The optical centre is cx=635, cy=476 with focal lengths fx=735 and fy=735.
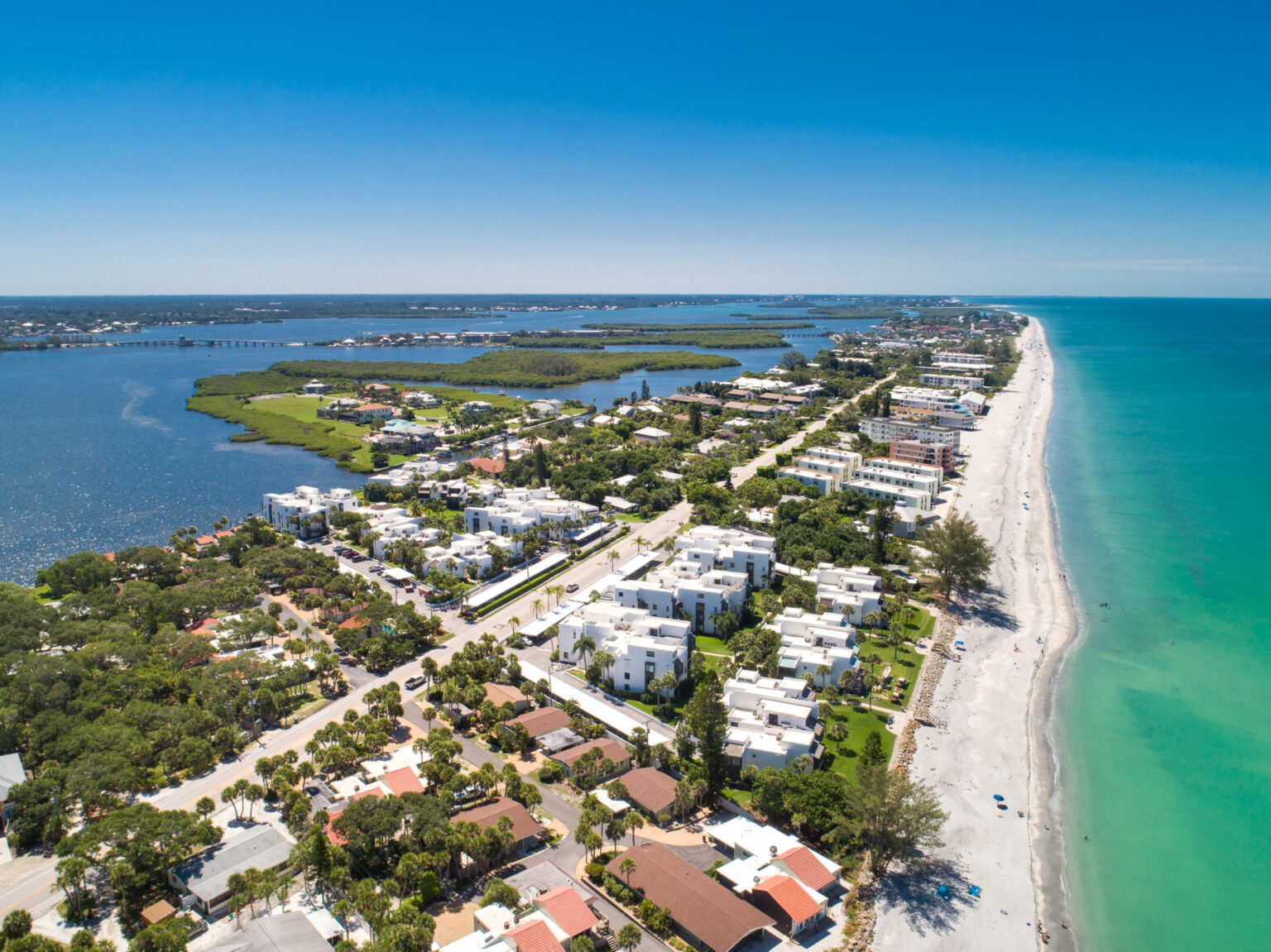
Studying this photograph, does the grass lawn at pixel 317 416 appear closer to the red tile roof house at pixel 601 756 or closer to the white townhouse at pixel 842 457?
the white townhouse at pixel 842 457

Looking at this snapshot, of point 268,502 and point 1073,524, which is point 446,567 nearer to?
point 268,502

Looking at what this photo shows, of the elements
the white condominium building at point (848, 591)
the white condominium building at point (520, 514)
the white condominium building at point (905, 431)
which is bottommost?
the white condominium building at point (848, 591)

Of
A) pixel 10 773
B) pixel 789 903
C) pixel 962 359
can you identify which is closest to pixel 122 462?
pixel 10 773

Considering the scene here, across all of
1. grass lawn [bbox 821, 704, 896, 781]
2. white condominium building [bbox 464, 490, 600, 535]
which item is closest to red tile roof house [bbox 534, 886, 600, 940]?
grass lawn [bbox 821, 704, 896, 781]

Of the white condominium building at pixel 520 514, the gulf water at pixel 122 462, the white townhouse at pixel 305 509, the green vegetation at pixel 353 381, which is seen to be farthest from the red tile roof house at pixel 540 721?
the green vegetation at pixel 353 381

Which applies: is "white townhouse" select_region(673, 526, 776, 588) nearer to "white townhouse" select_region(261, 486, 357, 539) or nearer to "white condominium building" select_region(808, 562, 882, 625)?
"white condominium building" select_region(808, 562, 882, 625)

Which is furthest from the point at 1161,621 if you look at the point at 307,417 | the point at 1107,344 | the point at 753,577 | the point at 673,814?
the point at 1107,344
